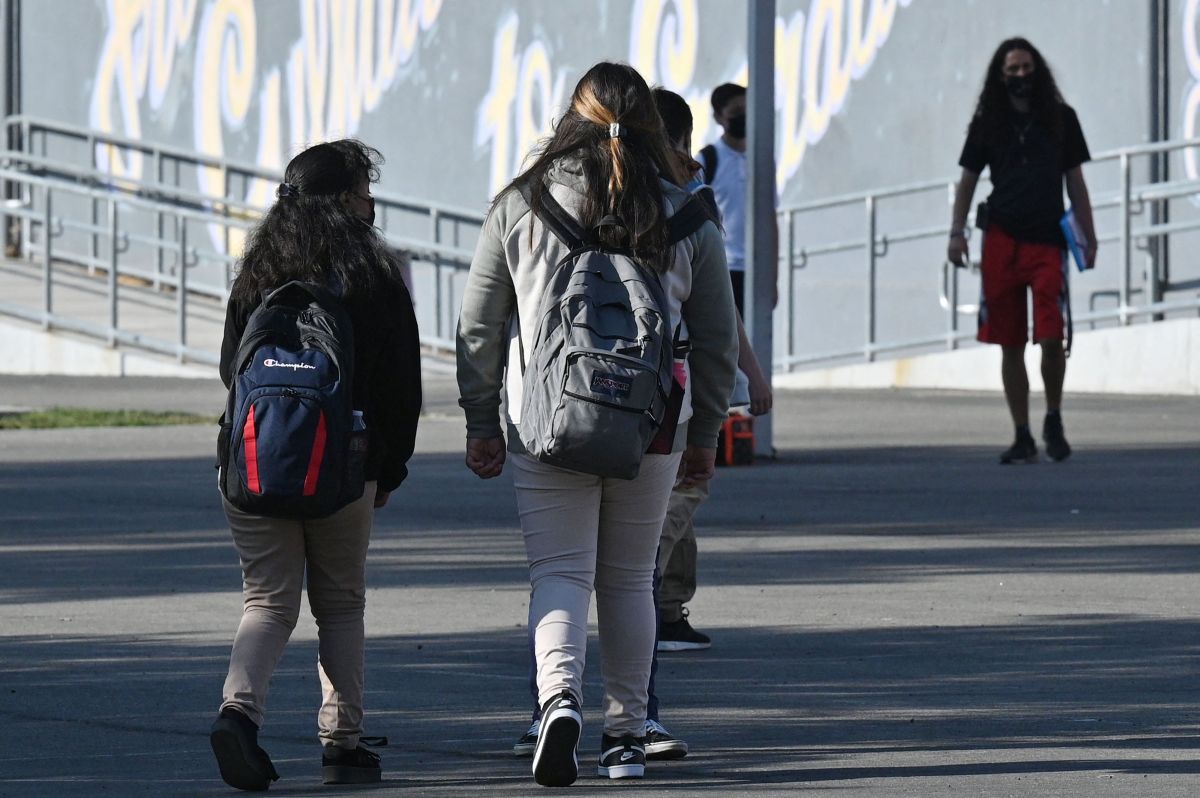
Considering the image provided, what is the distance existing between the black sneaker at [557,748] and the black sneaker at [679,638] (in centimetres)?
184

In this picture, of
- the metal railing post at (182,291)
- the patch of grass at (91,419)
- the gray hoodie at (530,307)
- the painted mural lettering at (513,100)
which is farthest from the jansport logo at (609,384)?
the painted mural lettering at (513,100)

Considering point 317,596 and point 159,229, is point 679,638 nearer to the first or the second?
point 317,596

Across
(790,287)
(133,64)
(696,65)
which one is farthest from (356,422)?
(133,64)

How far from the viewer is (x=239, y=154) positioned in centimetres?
2309

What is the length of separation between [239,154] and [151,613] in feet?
52.0

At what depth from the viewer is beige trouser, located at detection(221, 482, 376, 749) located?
5258 millimetres

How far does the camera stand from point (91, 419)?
14.5 m

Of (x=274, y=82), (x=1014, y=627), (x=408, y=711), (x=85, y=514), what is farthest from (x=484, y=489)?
(x=274, y=82)

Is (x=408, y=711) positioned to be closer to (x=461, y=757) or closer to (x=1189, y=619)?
(x=461, y=757)

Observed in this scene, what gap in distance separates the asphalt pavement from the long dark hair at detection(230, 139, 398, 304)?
1071 millimetres

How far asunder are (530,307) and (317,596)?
786mm

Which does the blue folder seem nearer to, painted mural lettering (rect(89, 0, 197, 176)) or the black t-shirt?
the black t-shirt

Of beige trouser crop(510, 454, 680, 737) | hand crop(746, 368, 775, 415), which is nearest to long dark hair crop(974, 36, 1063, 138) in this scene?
hand crop(746, 368, 775, 415)

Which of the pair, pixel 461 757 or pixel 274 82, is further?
pixel 274 82
